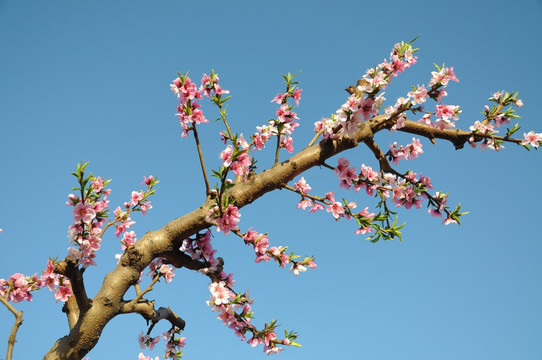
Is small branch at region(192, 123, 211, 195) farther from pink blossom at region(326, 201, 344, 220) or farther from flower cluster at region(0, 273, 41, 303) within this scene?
flower cluster at region(0, 273, 41, 303)

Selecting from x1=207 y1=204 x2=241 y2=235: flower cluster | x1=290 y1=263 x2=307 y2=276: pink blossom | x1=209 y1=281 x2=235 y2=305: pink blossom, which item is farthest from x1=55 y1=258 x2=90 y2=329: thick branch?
x1=290 y1=263 x2=307 y2=276: pink blossom

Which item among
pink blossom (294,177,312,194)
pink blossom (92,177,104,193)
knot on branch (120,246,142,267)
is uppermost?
pink blossom (92,177,104,193)

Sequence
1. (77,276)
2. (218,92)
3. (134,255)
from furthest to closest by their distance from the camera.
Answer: (218,92) < (134,255) < (77,276)

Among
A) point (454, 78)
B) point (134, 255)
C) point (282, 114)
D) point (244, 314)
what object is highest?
point (282, 114)

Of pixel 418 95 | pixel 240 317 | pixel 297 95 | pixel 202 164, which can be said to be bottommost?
pixel 240 317

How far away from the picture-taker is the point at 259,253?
4.48 metres

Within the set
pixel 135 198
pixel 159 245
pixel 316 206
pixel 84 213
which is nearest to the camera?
pixel 84 213

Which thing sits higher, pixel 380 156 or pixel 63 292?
pixel 380 156

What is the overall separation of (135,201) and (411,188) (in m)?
3.55

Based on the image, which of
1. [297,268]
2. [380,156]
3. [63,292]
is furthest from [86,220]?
[380,156]

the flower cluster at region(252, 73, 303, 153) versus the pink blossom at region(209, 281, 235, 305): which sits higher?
the flower cluster at region(252, 73, 303, 153)

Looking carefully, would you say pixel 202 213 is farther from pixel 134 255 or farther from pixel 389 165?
pixel 389 165

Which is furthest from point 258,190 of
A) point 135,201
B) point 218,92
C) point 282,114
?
point 135,201

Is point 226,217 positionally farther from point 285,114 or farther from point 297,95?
point 297,95
